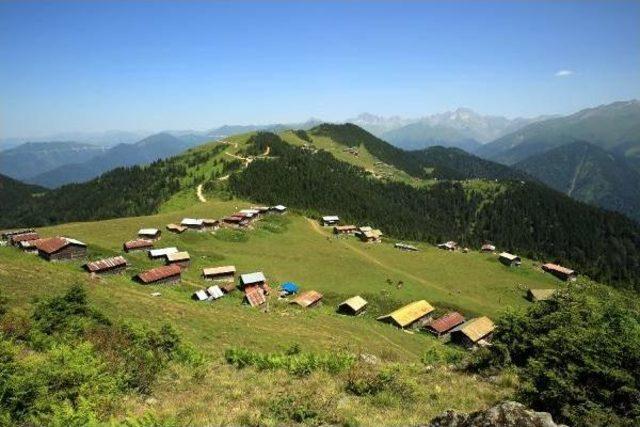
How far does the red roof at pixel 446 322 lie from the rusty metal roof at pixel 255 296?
29.1m

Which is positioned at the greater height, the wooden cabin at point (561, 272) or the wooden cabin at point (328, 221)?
the wooden cabin at point (328, 221)

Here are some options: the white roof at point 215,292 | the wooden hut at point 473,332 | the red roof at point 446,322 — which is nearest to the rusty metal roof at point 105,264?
the white roof at point 215,292

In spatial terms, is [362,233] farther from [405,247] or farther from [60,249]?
[60,249]

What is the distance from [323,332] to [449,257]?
7752cm

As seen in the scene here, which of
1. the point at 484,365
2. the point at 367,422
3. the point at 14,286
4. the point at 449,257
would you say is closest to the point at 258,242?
the point at 449,257

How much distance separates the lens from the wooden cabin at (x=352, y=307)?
75.4 m

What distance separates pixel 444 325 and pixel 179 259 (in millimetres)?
49949

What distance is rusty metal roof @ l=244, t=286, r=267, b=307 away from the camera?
7119 centimetres

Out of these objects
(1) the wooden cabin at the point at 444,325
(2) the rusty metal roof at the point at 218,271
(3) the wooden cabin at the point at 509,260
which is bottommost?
(3) the wooden cabin at the point at 509,260

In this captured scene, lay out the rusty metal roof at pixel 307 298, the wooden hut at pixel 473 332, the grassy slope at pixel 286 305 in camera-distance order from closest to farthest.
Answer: the grassy slope at pixel 286 305 → the wooden hut at pixel 473 332 → the rusty metal roof at pixel 307 298

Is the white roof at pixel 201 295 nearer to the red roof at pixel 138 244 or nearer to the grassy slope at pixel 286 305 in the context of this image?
the grassy slope at pixel 286 305

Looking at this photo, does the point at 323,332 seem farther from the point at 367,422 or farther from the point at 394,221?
the point at 394,221

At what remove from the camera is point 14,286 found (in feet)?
119

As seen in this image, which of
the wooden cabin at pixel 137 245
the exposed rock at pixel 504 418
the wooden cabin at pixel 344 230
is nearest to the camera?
the exposed rock at pixel 504 418
